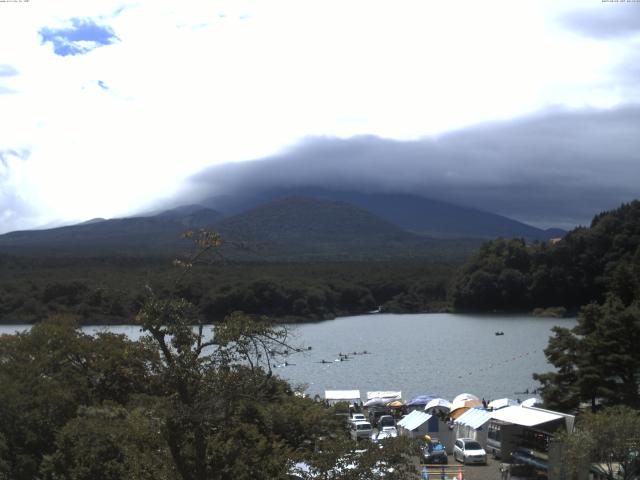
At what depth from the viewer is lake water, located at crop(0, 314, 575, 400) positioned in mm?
47188

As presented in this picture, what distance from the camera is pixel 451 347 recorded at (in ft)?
211

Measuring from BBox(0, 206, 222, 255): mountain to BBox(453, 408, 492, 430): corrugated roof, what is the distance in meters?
104

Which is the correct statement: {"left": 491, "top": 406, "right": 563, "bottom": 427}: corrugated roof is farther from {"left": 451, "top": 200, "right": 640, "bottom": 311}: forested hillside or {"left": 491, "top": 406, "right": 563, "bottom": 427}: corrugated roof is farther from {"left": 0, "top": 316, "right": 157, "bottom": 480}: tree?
{"left": 451, "top": 200, "right": 640, "bottom": 311}: forested hillside

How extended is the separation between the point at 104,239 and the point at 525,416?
6073 inches

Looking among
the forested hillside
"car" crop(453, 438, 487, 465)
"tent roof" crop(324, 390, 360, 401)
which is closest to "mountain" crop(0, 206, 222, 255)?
the forested hillside

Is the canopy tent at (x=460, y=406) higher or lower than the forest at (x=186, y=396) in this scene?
lower

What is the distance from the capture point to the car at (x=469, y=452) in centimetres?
2359

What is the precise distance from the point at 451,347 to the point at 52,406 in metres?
52.6

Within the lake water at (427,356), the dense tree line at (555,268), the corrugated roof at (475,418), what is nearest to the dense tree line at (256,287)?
the lake water at (427,356)

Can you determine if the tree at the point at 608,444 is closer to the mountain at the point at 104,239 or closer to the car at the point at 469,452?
the car at the point at 469,452

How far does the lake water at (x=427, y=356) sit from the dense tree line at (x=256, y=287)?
Answer: 5.79m

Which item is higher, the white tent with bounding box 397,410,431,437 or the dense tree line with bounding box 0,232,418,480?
the dense tree line with bounding box 0,232,418,480

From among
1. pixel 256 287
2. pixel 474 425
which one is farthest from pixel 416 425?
pixel 256 287

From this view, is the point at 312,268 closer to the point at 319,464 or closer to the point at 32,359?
the point at 32,359
